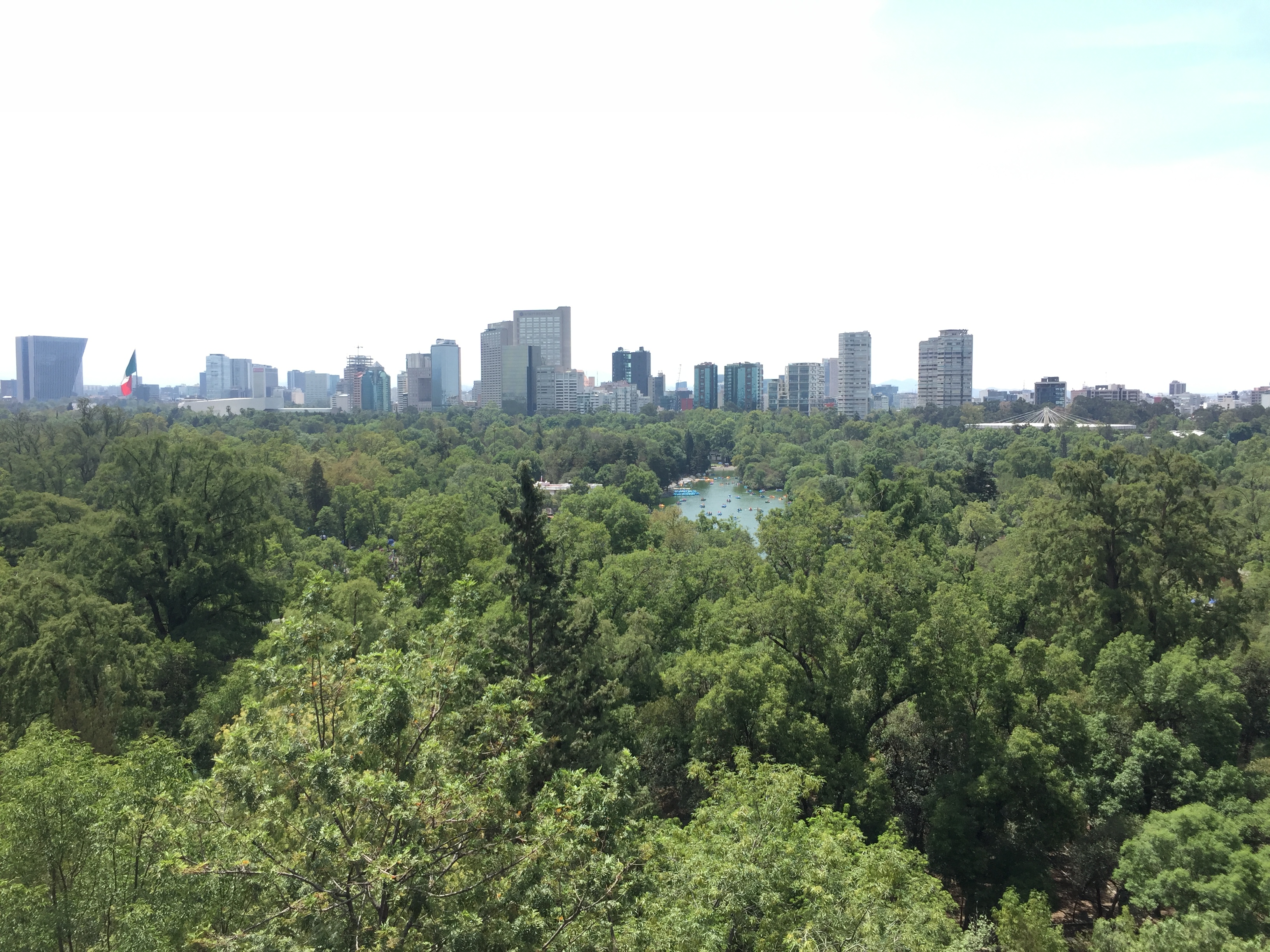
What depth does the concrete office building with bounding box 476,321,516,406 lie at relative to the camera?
161750 mm

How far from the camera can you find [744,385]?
162 m

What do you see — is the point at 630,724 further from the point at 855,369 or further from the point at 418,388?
the point at 418,388

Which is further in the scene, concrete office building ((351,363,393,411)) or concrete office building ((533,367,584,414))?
concrete office building ((351,363,393,411))

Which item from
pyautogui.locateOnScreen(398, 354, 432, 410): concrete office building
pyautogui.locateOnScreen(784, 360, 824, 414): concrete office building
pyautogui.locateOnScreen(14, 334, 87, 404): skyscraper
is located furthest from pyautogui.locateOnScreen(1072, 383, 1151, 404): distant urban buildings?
pyautogui.locateOnScreen(14, 334, 87, 404): skyscraper

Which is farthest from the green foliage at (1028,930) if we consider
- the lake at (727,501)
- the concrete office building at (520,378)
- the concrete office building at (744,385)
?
the concrete office building at (744,385)

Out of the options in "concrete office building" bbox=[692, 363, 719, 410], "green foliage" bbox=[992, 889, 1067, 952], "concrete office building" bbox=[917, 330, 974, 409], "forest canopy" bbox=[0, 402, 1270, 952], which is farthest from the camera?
"concrete office building" bbox=[692, 363, 719, 410]

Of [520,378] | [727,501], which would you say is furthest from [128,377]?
[520,378]

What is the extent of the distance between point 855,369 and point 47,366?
592 ft

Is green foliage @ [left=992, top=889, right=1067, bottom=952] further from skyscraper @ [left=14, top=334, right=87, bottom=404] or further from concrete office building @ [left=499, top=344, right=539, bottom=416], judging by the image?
skyscraper @ [left=14, top=334, right=87, bottom=404]

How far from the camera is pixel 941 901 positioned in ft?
31.6

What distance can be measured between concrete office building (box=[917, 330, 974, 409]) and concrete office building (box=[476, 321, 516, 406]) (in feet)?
267

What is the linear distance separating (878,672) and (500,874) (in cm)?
1042

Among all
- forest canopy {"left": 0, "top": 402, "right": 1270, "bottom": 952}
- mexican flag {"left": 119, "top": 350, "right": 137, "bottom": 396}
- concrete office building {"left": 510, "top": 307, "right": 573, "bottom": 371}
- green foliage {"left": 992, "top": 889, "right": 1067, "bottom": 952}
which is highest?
concrete office building {"left": 510, "top": 307, "right": 573, "bottom": 371}

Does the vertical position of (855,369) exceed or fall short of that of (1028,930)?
→ it exceeds it
